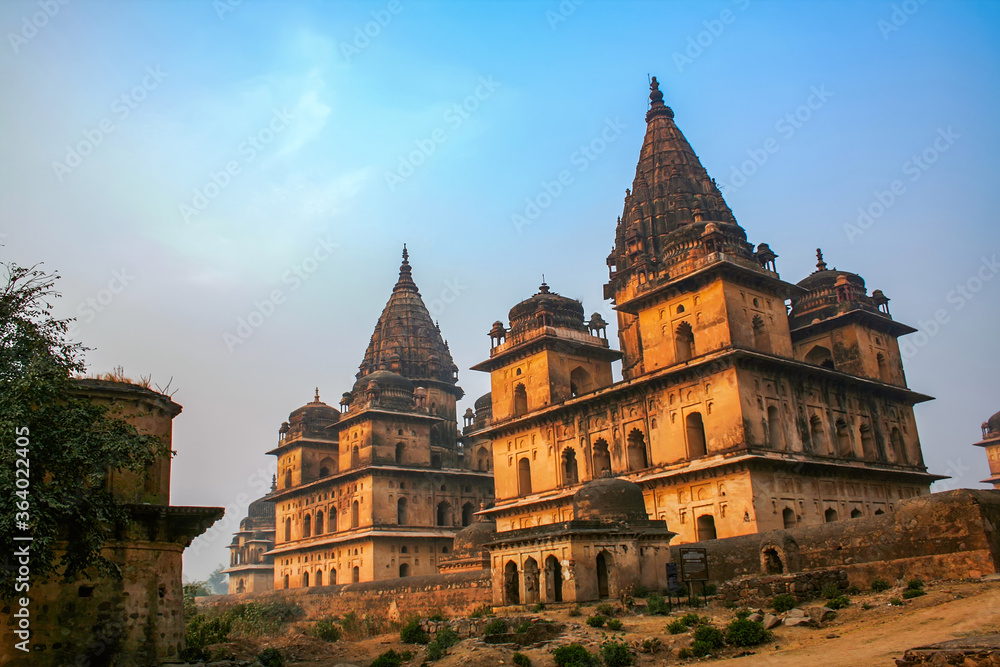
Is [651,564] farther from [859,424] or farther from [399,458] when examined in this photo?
[399,458]

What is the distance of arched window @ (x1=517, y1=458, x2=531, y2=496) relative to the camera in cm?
3612

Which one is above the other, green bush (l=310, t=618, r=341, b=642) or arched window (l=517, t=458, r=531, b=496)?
arched window (l=517, t=458, r=531, b=496)

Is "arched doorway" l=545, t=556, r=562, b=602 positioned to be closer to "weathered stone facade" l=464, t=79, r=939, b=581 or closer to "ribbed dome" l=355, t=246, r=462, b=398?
"weathered stone facade" l=464, t=79, r=939, b=581

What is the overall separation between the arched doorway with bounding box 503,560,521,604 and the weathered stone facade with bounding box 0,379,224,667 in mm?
9036

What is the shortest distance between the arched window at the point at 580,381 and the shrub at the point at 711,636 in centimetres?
2152

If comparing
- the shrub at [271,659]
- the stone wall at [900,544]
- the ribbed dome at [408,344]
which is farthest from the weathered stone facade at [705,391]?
the ribbed dome at [408,344]

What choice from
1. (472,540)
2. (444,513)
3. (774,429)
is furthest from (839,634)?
(444,513)

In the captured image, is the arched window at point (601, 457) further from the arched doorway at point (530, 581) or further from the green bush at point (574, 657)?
the green bush at point (574, 657)

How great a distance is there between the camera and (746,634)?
15.6 m

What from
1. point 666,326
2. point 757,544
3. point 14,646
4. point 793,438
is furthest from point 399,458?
point 14,646

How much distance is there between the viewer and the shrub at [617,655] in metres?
15.5

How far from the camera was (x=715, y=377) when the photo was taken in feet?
94.1

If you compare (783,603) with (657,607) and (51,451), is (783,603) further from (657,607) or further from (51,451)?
(51,451)

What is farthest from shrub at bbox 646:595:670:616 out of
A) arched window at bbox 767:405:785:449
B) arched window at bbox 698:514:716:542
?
arched window at bbox 767:405:785:449
